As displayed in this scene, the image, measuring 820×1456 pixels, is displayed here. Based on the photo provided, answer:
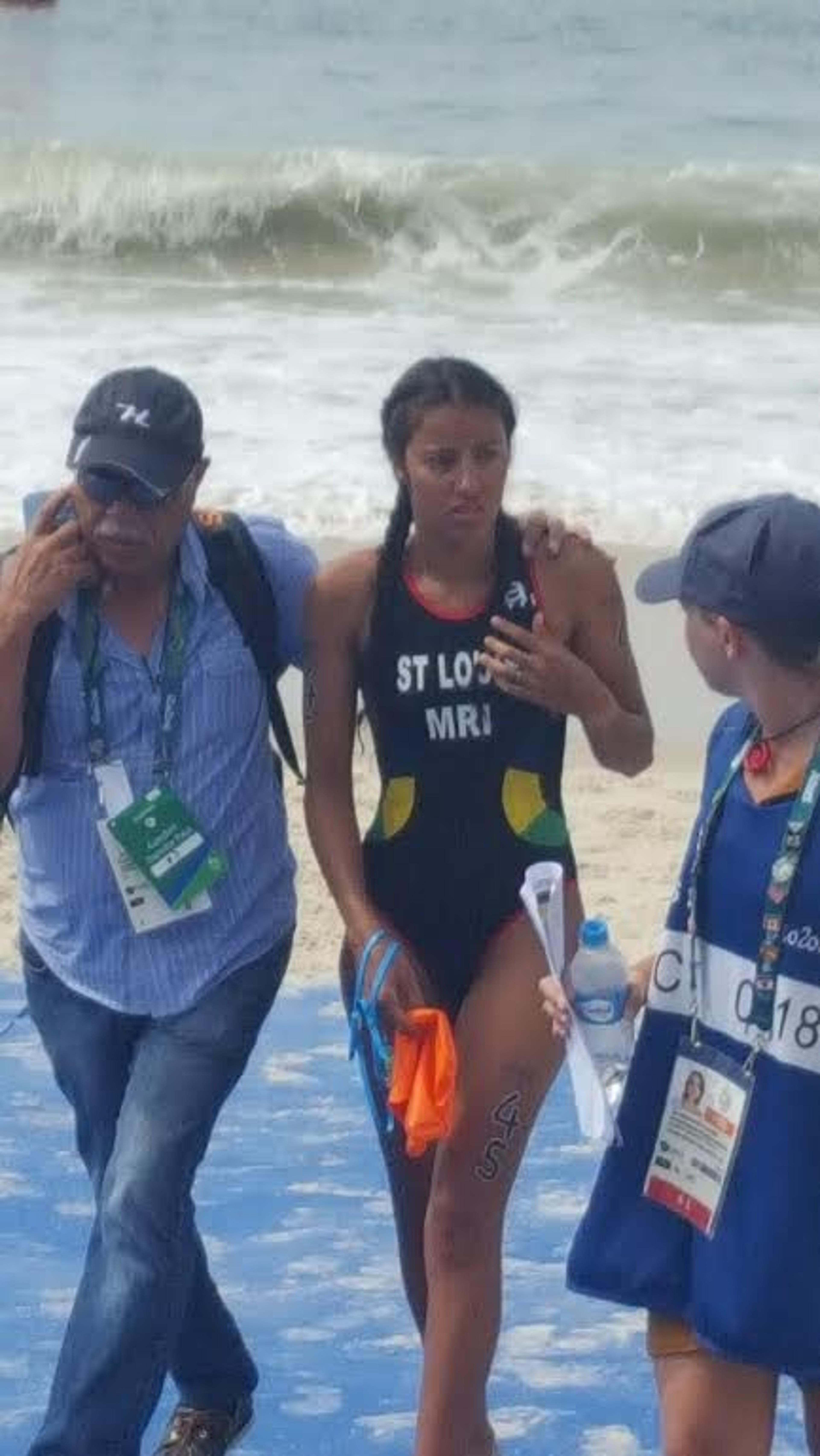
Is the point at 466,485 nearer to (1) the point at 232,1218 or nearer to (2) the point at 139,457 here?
(2) the point at 139,457

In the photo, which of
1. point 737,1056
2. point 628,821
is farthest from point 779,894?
point 628,821

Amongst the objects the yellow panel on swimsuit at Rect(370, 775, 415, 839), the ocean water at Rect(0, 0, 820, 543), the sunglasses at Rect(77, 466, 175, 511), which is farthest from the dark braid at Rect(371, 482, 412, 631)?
the ocean water at Rect(0, 0, 820, 543)

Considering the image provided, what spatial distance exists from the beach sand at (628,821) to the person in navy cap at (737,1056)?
11.3 ft

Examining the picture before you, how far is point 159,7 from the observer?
32969mm

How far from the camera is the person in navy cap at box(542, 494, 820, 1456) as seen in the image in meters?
3.78

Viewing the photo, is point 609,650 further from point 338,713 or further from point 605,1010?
point 605,1010

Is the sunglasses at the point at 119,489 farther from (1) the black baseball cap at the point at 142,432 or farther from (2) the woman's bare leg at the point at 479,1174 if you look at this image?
(2) the woman's bare leg at the point at 479,1174

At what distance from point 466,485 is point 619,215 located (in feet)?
54.9

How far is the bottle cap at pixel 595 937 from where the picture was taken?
409cm

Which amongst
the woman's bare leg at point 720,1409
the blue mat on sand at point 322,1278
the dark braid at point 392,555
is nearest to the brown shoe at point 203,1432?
the blue mat on sand at point 322,1278

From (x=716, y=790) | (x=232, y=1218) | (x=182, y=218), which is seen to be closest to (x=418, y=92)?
(x=182, y=218)

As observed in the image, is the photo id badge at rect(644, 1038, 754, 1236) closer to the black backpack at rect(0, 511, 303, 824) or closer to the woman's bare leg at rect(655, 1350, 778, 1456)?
the woman's bare leg at rect(655, 1350, 778, 1456)

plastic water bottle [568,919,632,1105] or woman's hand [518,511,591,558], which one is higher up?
woman's hand [518,511,591,558]

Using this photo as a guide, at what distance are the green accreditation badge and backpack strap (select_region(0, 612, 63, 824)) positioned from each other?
164 millimetres
